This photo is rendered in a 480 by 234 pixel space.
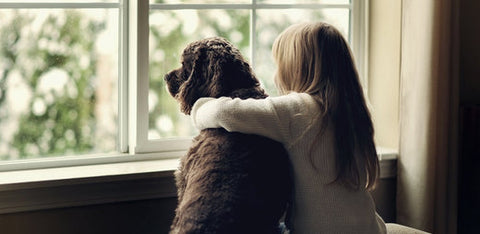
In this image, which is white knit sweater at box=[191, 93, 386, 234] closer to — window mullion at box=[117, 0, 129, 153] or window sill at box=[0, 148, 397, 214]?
window sill at box=[0, 148, 397, 214]

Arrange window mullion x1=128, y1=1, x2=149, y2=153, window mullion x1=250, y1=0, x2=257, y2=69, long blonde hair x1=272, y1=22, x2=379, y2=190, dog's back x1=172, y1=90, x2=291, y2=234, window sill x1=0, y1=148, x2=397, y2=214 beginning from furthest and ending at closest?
window mullion x1=250, y1=0, x2=257, y2=69 → window mullion x1=128, y1=1, x2=149, y2=153 → window sill x1=0, y1=148, x2=397, y2=214 → long blonde hair x1=272, y1=22, x2=379, y2=190 → dog's back x1=172, y1=90, x2=291, y2=234

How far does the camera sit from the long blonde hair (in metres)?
1.84

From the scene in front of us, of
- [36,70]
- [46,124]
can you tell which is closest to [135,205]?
[46,124]

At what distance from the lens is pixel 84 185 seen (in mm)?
2166

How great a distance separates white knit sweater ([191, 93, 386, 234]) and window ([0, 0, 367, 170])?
0.63 meters

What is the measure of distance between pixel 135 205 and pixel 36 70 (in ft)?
1.74

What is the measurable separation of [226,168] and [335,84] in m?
0.37

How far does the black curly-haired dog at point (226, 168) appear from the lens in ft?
5.60

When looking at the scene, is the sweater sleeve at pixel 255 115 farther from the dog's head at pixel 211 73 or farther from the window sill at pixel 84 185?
the window sill at pixel 84 185

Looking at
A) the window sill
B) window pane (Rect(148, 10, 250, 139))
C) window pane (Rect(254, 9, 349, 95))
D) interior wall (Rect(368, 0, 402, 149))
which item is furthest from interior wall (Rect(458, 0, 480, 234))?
the window sill

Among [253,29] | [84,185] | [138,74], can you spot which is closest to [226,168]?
[84,185]

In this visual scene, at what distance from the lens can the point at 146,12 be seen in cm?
Result: 238

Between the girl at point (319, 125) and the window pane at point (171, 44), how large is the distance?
0.65 m

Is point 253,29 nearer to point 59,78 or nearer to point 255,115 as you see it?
point 59,78
